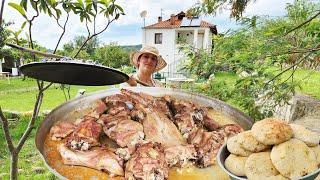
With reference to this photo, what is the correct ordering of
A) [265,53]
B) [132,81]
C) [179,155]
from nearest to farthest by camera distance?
[179,155], [132,81], [265,53]

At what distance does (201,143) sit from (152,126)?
0.31 meters

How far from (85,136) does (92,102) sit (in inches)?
23.4

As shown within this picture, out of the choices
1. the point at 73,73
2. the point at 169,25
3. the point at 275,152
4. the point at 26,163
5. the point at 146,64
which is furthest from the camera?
the point at 169,25

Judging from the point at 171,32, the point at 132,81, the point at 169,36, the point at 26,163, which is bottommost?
the point at 26,163

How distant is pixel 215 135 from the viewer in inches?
76.3

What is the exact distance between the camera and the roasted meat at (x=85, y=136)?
1.73 m

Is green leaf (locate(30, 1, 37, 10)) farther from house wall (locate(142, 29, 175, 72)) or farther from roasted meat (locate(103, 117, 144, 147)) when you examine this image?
house wall (locate(142, 29, 175, 72))

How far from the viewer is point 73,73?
1.84m

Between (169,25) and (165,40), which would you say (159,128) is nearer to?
(169,25)

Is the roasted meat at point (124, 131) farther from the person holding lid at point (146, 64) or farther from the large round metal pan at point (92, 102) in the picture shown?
the person holding lid at point (146, 64)

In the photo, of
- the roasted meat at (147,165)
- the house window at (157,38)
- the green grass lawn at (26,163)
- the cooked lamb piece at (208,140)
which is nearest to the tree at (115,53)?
the house window at (157,38)

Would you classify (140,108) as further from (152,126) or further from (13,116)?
(13,116)

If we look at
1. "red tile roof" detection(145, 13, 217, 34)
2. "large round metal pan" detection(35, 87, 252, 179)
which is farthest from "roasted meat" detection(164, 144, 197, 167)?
"red tile roof" detection(145, 13, 217, 34)

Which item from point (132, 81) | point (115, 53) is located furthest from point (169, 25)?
point (132, 81)
